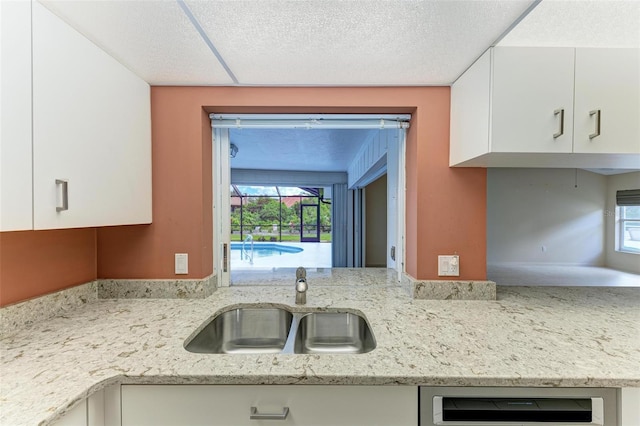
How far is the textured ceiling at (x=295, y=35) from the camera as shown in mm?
896

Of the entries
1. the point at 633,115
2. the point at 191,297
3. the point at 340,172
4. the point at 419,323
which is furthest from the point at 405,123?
the point at 340,172

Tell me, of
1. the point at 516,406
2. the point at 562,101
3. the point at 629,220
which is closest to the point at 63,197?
the point at 516,406

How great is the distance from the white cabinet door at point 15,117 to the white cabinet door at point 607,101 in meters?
1.96

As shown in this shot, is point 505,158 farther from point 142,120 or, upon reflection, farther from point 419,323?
point 142,120

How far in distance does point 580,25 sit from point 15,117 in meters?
1.91

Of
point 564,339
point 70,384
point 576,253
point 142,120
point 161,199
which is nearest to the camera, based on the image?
point 70,384

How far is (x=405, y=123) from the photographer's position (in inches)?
61.4

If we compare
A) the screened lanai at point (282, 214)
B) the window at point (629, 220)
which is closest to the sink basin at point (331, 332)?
the window at point (629, 220)

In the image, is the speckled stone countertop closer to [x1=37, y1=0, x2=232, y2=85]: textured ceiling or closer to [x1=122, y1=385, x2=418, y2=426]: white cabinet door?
[x1=122, y1=385, x2=418, y2=426]: white cabinet door

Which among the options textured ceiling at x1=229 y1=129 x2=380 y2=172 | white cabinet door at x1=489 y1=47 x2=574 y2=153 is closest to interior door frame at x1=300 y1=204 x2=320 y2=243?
textured ceiling at x1=229 y1=129 x2=380 y2=172

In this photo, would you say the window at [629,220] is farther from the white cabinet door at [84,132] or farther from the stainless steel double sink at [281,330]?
the white cabinet door at [84,132]

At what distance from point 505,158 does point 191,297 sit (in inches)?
68.3

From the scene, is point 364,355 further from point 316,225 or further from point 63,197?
point 316,225

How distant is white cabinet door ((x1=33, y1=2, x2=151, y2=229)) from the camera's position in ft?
2.83
